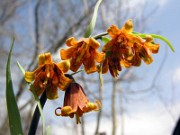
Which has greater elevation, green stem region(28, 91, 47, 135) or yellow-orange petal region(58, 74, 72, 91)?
yellow-orange petal region(58, 74, 72, 91)

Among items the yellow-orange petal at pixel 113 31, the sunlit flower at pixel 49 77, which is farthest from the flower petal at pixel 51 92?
the yellow-orange petal at pixel 113 31

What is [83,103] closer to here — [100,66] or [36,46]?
→ [100,66]

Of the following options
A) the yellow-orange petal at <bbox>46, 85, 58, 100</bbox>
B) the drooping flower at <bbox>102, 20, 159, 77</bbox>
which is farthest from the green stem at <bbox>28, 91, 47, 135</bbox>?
the drooping flower at <bbox>102, 20, 159, 77</bbox>

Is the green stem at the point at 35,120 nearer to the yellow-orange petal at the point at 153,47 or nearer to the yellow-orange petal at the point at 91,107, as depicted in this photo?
the yellow-orange petal at the point at 91,107

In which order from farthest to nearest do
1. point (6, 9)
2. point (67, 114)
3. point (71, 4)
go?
point (6, 9) < point (71, 4) < point (67, 114)

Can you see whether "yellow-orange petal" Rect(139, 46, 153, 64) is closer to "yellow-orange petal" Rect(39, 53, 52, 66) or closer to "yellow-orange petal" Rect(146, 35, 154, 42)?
"yellow-orange petal" Rect(146, 35, 154, 42)

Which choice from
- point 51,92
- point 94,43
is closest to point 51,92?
point 51,92

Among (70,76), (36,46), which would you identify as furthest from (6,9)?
(70,76)

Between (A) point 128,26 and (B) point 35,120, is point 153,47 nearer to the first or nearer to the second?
(A) point 128,26

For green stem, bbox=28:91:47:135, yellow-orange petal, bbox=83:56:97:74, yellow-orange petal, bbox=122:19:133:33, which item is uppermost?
yellow-orange petal, bbox=122:19:133:33
